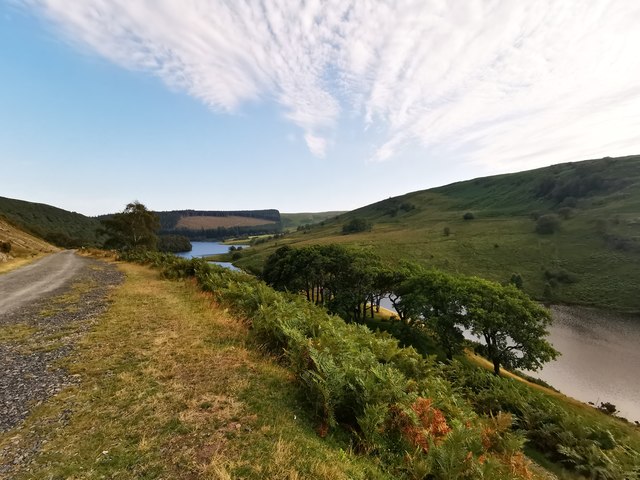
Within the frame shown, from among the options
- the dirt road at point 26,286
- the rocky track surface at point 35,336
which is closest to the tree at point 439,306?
the rocky track surface at point 35,336

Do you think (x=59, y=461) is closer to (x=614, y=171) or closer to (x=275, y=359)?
(x=275, y=359)

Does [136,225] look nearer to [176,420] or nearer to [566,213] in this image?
[176,420]

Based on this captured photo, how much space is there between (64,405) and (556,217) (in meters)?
125

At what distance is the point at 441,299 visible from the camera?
3769cm

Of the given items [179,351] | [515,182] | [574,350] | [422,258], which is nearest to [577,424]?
[179,351]

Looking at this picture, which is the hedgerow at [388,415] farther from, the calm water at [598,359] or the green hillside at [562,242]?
the green hillside at [562,242]

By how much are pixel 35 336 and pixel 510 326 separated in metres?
37.8

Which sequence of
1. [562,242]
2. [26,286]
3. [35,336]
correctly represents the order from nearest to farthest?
[35,336] → [26,286] → [562,242]

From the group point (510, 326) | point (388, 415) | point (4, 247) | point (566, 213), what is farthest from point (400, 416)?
point (566, 213)

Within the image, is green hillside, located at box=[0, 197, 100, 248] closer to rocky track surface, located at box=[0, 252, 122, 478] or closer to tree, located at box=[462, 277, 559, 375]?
rocky track surface, located at box=[0, 252, 122, 478]

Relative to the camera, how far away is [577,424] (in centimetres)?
1662

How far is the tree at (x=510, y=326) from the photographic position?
3130 cm

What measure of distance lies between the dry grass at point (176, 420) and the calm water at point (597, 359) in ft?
129

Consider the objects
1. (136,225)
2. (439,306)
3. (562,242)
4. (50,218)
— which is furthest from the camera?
(50,218)
